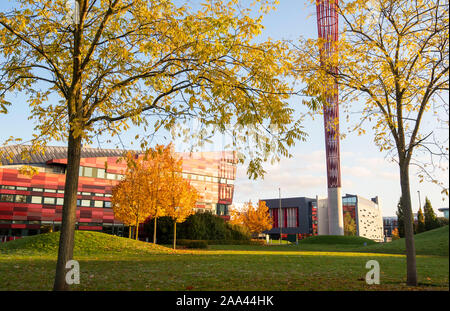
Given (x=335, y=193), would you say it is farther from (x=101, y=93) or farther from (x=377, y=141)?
(x=101, y=93)

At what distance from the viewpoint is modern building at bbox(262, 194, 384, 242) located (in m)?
92.1

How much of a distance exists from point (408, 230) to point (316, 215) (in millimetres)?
90303

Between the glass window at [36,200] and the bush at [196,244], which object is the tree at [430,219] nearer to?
the bush at [196,244]

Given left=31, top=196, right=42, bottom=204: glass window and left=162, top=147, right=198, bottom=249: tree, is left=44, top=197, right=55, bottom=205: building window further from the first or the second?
left=162, top=147, right=198, bottom=249: tree

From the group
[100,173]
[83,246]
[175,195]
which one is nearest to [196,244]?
[175,195]

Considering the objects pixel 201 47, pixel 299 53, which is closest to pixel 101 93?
pixel 201 47

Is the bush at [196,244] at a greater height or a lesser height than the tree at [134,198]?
lesser

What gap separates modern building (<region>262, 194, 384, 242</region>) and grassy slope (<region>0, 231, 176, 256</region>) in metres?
71.8

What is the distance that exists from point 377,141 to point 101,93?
7611mm

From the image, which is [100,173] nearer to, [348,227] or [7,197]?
[7,197]

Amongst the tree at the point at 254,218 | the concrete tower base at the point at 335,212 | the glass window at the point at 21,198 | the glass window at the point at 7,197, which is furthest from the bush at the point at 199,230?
the glass window at the point at 7,197

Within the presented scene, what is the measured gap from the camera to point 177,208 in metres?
28.7

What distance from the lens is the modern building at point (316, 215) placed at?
3625 inches

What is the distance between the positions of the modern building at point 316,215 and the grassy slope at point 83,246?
7182 cm
